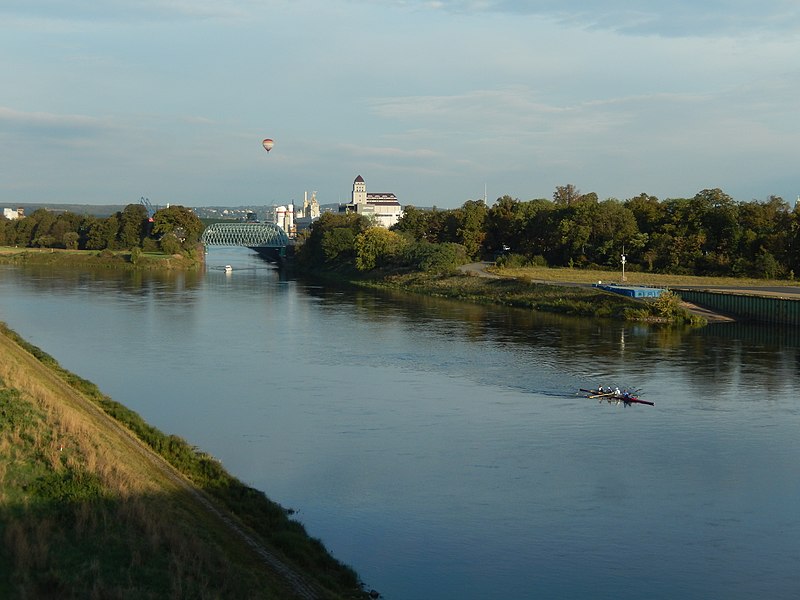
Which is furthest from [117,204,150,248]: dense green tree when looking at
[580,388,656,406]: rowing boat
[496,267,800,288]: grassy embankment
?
[580,388,656,406]: rowing boat

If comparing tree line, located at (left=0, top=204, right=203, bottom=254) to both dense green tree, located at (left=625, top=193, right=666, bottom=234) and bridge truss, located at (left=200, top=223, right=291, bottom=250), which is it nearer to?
bridge truss, located at (left=200, top=223, right=291, bottom=250)

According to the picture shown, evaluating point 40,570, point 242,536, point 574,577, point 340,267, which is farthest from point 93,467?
point 340,267

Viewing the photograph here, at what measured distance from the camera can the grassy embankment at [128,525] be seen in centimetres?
1152

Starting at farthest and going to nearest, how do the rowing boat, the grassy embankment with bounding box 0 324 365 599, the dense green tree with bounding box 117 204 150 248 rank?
the dense green tree with bounding box 117 204 150 248, the rowing boat, the grassy embankment with bounding box 0 324 365 599

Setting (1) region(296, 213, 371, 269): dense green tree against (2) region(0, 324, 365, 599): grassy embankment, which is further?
(1) region(296, 213, 371, 269): dense green tree

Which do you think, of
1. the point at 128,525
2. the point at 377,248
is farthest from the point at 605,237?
the point at 128,525

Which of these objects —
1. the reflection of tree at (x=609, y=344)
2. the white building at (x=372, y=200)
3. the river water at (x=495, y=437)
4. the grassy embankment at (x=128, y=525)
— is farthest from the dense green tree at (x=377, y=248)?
the white building at (x=372, y=200)

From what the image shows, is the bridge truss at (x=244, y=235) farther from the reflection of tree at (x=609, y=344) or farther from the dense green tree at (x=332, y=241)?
the reflection of tree at (x=609, y=344)

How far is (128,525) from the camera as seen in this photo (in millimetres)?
13039

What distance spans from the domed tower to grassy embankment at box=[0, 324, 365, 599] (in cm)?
16914

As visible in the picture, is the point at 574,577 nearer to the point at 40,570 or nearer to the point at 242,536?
the point at 242,536

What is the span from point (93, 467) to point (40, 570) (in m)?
3.59

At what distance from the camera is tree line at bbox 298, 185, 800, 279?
217 ft

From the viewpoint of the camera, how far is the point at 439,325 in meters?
46.5
